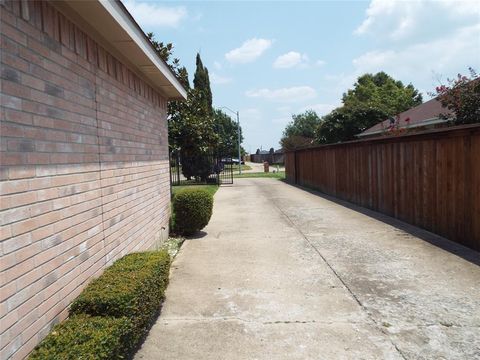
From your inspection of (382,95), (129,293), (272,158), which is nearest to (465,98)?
(129,293)

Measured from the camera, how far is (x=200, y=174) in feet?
83.9

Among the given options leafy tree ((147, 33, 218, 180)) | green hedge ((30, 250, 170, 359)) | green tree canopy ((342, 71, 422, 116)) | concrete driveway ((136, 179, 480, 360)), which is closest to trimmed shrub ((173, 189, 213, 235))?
concrete driveway ((136, 179, 480, 360))

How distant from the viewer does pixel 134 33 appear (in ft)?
15.5

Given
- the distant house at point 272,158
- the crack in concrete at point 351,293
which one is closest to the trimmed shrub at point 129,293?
the crack in concrete at point 351,293

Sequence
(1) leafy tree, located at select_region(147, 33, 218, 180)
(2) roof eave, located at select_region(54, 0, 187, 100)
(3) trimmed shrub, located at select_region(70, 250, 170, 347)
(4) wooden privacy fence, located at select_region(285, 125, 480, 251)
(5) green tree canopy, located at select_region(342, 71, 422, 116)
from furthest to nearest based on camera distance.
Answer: (5) green tree canopy, located at select_region(342, 71, 422, 116), (1) leafy tree, located at select_region(147, 33, 218, 180), (4) wooden privacy fence, located at select_region(285, 125, 480, 251), (2) roof eave, located at select_region(54, 0, 187, 100), (3) trimmed shrub, located at select_region(70, 250, 170, 347)

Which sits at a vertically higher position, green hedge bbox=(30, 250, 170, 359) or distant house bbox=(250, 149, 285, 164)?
distant house bbox=(250, 149, 285, 164)

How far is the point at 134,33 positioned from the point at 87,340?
331 cm

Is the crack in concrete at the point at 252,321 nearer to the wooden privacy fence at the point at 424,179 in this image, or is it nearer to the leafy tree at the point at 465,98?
the wooden privacy fence at the point at 424,179

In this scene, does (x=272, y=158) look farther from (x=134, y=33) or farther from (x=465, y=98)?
(x=134, y=33)

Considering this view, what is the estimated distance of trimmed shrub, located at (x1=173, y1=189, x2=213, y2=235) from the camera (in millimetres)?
8305

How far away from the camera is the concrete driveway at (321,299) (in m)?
3.58

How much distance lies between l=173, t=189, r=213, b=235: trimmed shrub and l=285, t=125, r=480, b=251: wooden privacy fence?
4219 mm

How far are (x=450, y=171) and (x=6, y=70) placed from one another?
680 centimetres

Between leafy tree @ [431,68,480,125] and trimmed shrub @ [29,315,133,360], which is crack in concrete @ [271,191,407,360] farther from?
leafy tree @ [431,68,480,125]
